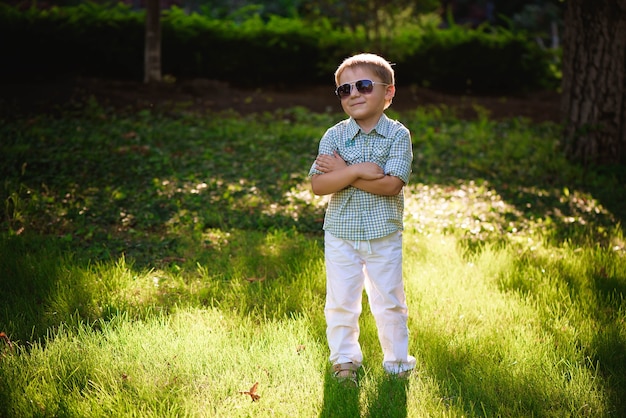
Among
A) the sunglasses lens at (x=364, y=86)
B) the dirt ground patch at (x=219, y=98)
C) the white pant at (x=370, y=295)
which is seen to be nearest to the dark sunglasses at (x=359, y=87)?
the sunglasses lens at (x=364, y=86)

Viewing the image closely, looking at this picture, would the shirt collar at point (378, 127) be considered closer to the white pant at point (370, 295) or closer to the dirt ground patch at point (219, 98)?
the white pant at point (370, 295)

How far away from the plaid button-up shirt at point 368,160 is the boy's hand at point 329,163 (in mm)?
46

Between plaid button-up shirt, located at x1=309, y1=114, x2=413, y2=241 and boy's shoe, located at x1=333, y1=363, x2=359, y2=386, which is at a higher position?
plaid button-up shirt, located at x1=309, y1=114, x2=413, y2=241

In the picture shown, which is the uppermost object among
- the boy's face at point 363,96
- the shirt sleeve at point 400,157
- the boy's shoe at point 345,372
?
the boy's face at point 363,96

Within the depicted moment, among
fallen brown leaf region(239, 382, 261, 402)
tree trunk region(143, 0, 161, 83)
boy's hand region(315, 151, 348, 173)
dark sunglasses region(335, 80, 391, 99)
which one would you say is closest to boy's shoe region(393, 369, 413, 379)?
fallen brown leaf region(239, 382, 261, 402)

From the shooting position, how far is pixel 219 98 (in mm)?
11211

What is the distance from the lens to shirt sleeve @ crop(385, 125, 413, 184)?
2.85 meters

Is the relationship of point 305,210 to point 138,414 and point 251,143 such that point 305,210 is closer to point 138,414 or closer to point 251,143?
point 251,143

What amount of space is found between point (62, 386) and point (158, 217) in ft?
A: 8.45

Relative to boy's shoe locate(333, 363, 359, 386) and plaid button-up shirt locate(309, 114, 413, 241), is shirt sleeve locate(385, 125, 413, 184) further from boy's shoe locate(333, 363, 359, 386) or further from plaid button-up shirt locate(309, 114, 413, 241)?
boy's shoe locate(333, 363, 359, 386)

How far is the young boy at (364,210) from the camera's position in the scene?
2.87 meters

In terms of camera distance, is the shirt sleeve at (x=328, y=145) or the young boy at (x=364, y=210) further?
the shirt sleeve at (x=328, y=145)

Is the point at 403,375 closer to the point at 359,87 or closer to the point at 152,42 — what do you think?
the point at 359,87

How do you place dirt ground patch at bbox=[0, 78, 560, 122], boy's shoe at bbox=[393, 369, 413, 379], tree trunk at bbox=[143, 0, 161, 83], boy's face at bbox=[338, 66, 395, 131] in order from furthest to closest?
tree trunk at bbox=[143, 0, 161, 83]
dirt ground patch at bbox=[0, 78, 560, 122]
boy's shoe at bbox=[393, 369, 413, 379]
boy's face at bbox=[338, 66, 395, 131]
